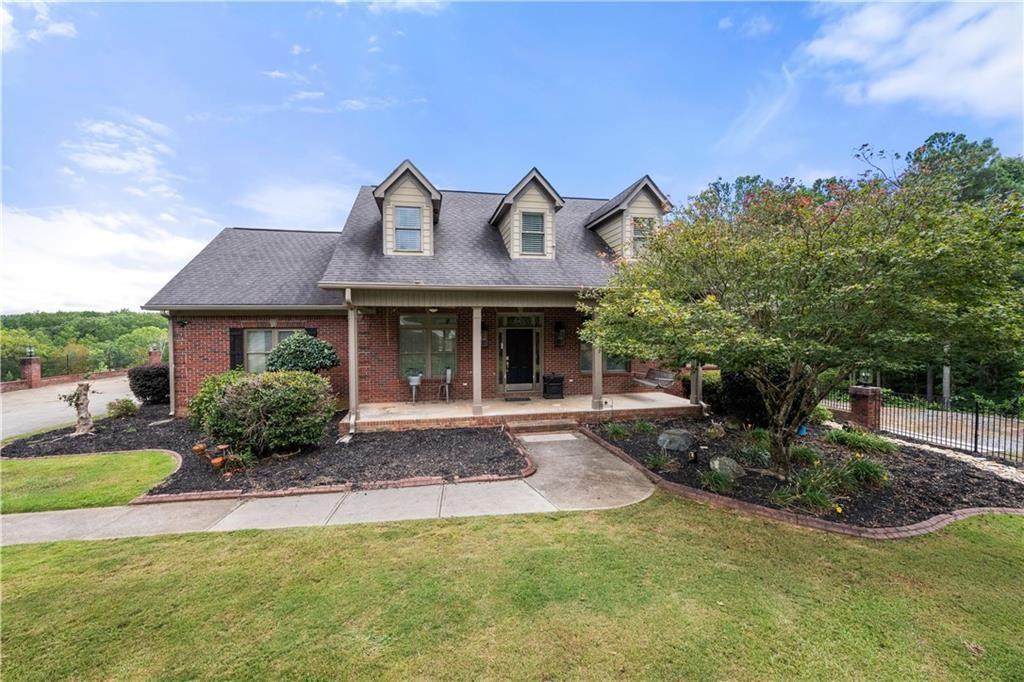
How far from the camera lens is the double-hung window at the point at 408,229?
420 inches

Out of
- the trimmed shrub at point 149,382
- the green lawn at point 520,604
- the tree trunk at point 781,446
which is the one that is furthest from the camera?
the trimmed shrub at point 149,382

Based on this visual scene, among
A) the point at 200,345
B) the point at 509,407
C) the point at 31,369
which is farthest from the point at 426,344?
the point at 31,369

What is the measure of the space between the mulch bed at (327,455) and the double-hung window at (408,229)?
4.92 metres

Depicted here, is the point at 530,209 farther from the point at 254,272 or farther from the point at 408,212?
the point at 254,272

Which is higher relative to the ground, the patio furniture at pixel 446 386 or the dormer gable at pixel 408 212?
the dormer gable at pixel 408 212

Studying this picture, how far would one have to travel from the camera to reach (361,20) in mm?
11375

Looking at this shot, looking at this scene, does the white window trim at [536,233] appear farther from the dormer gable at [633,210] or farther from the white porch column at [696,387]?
the white porch column at [696,387]

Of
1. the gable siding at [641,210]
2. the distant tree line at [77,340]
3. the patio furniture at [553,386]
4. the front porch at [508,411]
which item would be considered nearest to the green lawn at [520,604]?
the front porch at [508,411]

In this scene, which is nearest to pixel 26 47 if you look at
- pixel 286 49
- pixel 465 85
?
pixel 286 49

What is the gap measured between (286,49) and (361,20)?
2252 mm

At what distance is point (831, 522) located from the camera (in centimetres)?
477

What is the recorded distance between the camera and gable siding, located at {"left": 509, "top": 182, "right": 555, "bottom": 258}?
11273 millimetres

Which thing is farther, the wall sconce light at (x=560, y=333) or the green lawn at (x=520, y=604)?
the wall sconce light at (x=560, y=333)

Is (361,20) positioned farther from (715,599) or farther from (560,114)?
(715,599)
